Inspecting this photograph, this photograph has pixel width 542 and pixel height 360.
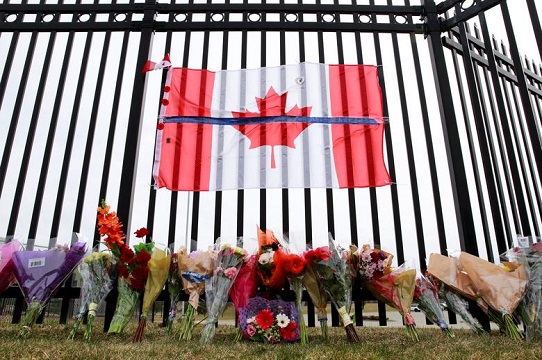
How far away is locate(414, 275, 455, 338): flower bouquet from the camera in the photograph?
10.0ft

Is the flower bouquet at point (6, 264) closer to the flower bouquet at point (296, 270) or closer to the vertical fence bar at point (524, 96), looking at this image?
the flower bouquet at point (296, 270)

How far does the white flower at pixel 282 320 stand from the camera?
2.89 meters

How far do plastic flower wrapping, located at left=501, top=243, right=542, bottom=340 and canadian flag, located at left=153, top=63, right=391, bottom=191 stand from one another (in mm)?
1478

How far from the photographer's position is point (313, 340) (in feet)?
9.70

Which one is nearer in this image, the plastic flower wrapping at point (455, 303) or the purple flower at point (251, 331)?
the purple flower at point (251, 331)

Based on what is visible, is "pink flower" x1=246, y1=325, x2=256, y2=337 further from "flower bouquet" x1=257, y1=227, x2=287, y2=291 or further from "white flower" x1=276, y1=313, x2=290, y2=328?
"flower bouquet" x1=257, y1=227, x2=287, y2=291

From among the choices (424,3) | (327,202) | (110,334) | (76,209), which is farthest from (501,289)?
(76,209)

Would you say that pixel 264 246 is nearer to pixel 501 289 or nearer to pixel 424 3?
pixel 501 289

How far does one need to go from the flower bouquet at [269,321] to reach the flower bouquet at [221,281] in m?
0.20

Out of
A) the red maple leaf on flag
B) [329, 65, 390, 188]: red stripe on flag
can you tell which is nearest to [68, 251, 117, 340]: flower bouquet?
the red maple leaf on flag

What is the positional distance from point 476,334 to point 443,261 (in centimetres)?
63

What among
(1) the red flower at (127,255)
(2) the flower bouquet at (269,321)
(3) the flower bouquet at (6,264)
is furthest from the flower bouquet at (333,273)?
(3) the flower bouquet at (6,264)

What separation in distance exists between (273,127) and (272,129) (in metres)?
0.03

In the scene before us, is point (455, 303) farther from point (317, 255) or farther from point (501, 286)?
point (317, 255)
